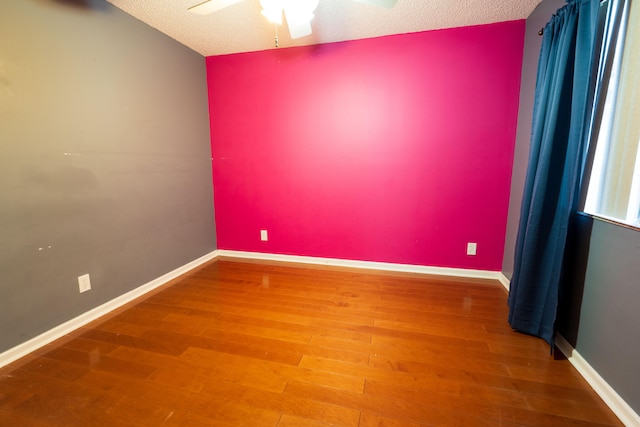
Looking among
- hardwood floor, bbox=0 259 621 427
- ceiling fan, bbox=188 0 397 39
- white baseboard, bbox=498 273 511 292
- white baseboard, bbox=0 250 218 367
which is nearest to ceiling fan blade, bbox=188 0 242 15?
ceiling fan, bbox=188 0 397 39

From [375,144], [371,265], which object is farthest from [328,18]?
[371,265]

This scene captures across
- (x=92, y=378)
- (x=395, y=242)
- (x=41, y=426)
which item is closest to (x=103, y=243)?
(x=92, y=378)

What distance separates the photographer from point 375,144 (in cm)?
260

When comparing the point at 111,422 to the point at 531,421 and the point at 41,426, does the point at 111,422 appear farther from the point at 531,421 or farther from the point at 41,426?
the point at 531,421

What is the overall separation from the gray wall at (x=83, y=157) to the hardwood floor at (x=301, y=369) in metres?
0.34

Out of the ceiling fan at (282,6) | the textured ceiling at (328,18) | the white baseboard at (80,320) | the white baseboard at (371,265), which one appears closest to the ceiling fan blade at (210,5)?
the ceiling fan at (282,6)

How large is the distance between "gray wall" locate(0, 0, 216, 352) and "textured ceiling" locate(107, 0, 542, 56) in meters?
0.23

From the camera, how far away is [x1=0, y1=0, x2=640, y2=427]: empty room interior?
49.4 inches

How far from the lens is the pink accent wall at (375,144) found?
235 cm

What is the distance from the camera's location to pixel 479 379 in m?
1.34

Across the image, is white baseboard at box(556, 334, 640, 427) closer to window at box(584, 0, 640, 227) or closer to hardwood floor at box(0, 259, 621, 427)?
hardwood floor at box(0, 259, 621, 427)

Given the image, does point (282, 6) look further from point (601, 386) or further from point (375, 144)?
point (601, 386)

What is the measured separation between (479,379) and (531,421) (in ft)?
0.80

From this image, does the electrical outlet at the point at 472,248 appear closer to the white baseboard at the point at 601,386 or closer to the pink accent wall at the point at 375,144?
the pink accent wall at the point at 375,144
